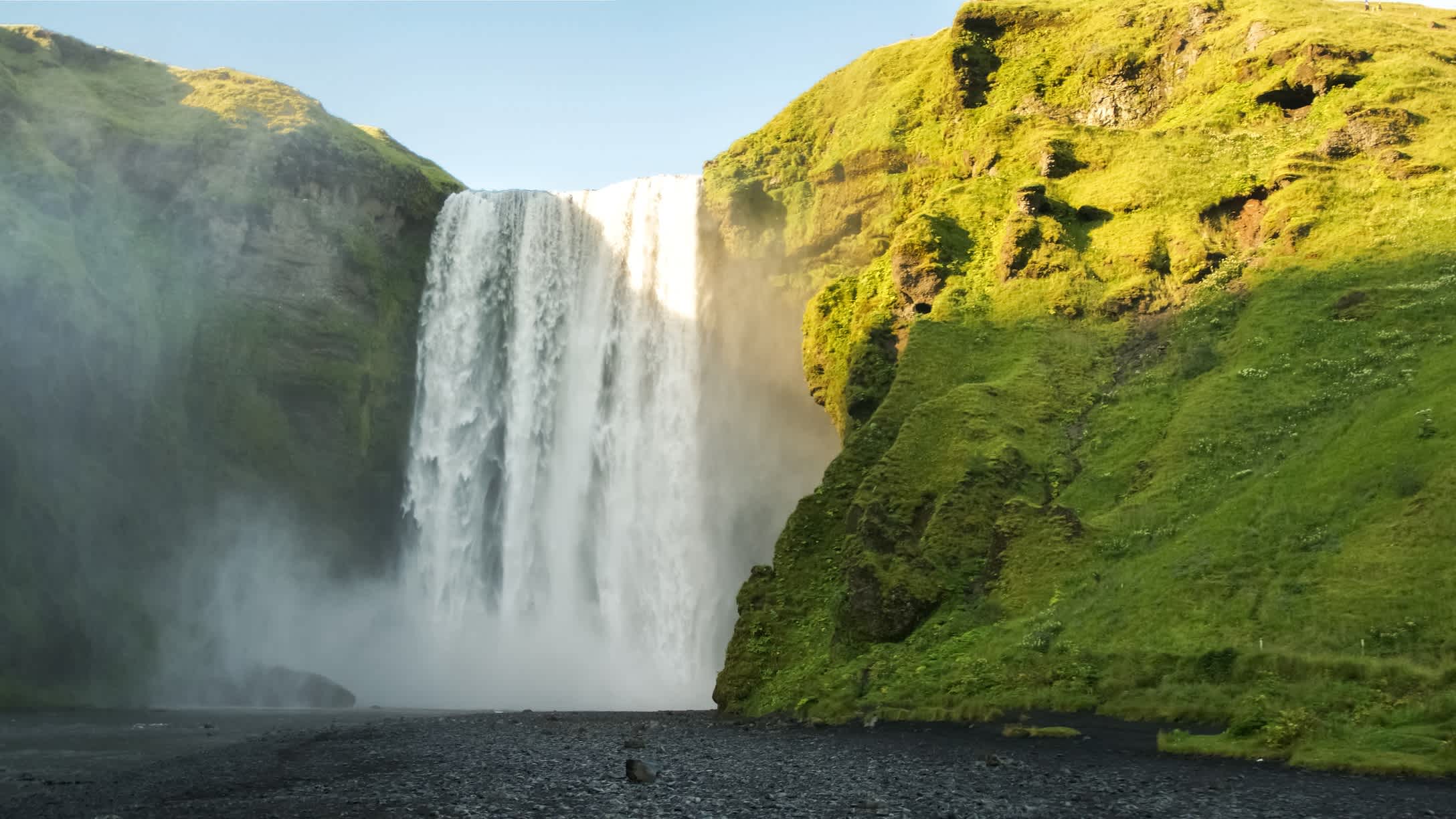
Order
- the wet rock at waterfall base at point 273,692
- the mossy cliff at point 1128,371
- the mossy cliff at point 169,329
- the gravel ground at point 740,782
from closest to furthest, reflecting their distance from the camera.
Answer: the gravel ground at point 740,782, the mossy cliff at point 1128,371, the mossy cliff at point 169,329, the wet rock at waterfall base at point 273,692

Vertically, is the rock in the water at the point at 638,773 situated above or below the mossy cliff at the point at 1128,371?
below

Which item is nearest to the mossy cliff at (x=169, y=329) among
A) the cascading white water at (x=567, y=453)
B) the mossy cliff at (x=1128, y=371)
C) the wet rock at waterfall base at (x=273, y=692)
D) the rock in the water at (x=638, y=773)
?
the wet rock at waterfall base at (x=273, y=692)

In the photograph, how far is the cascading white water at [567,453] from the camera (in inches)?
1906

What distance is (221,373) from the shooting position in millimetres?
53750

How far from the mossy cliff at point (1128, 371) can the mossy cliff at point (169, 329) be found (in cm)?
2140

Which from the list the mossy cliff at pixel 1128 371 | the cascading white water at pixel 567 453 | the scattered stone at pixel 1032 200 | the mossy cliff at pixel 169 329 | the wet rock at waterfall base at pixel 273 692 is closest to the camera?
the mossy cliff at pixel 1128 371

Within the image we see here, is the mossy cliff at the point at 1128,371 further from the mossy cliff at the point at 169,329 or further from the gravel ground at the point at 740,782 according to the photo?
the mossy cliff at the point at 169,329

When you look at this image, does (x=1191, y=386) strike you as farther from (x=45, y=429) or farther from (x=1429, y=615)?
(x=45, y=429)

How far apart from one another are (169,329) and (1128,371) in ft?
145

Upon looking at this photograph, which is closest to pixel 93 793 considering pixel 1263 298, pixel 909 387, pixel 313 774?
pixel 313 774

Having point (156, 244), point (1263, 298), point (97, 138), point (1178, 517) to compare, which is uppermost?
point (97, 138)

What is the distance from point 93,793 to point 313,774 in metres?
3.76

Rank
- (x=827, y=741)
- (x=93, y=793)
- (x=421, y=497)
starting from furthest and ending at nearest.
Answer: (x=421, y=497) → (x=827, y=741) → (x=93, y=793)

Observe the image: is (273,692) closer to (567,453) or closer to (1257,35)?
(567,453)
